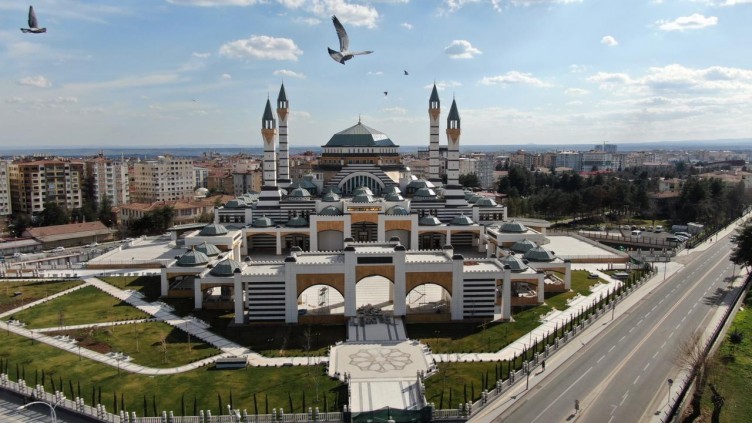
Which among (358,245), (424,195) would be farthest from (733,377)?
(424,195)

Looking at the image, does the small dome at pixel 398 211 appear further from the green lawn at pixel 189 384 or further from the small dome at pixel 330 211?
the green lawn at pixel 189 384

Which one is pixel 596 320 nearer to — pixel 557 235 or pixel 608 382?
pixel 608 382

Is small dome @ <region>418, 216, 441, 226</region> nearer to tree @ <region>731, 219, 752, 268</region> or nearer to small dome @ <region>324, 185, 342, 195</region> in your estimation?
small dome @ <region>324, 185, 342, 195</region>

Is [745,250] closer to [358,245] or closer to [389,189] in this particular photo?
[358,245]

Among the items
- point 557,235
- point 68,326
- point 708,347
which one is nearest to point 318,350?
point 68,326

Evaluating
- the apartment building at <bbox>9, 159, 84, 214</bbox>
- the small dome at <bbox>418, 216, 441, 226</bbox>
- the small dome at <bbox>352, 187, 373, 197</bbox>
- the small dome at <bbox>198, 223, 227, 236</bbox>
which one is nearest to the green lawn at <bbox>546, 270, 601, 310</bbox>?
the small dome at <bbox>418, 216, 441, 226</bbox>

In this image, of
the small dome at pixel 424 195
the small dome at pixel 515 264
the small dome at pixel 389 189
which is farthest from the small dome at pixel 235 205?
the small dome at pixel 515 264
